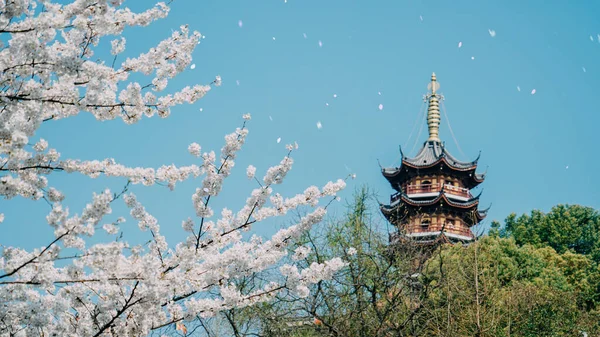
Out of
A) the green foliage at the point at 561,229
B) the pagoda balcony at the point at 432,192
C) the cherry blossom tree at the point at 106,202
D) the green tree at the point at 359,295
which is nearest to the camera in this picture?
the cherry blossom tree at the point at 106,202

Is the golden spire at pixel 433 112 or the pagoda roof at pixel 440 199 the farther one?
the golden spire at pixel 433 112

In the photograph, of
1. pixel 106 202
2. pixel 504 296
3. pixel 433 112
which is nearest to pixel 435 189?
pixel 433 112

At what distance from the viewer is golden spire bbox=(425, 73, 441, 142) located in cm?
3869

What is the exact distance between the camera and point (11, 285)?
4109 mm

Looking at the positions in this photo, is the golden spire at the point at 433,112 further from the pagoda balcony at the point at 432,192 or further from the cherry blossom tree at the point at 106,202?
the cherry blossom tree at the point at 106,202

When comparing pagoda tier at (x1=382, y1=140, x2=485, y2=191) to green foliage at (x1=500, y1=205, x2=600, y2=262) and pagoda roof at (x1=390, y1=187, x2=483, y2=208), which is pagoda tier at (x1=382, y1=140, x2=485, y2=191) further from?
green foliage at (x1=500, y1=205, x2=600, y2=262)

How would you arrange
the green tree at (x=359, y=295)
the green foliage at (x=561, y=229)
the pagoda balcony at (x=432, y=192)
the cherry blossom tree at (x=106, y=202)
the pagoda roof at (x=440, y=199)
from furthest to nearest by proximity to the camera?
1. the green foliage at (x=561, y=229)
2. the pagoda balcony at (x=432, y=192)
3. the pagoda roof at (x=440, y=199)
4. the green tree at (x=359, y=295)
5. the cherry blossom tree at (x=106, y=202)

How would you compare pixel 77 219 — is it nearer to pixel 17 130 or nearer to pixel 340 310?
pixel 17 130

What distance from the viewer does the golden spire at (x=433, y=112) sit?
38.7 meters

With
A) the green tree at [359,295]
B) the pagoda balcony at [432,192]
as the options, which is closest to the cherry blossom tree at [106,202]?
the green tree at [359,295]

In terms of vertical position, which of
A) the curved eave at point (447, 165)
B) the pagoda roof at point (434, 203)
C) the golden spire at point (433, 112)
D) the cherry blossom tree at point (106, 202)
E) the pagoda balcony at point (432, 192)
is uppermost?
the golden spire at point (433, 112)

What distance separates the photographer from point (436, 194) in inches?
1326

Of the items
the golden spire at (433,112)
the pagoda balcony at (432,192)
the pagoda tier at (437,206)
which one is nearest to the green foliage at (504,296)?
the pagoda tier at (437,206)

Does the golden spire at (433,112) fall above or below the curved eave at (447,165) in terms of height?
above
